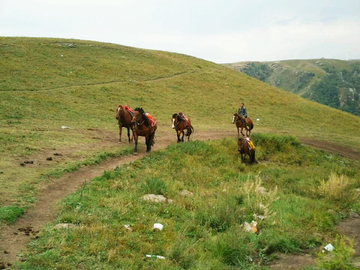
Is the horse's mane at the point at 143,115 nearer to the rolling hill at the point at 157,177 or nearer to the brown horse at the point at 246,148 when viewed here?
the rolling hill at the point at 157,177

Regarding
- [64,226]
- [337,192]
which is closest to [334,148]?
[337,192]

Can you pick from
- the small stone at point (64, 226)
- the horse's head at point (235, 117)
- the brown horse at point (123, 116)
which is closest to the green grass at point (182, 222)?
the small stone at point (64, 226)

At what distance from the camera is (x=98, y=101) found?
105 ft

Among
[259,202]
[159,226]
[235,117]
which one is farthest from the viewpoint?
[235,117]

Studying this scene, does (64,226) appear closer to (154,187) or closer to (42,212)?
(42,212)

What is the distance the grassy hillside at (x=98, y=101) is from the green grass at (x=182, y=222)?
238 cm

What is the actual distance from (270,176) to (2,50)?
3937 cm

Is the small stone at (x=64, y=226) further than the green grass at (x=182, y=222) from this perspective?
Yes

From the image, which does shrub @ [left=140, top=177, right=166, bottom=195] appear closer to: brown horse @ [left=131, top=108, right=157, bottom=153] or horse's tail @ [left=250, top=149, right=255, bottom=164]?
brown horse @ [left=131, top=108, right=157, bottom=153]

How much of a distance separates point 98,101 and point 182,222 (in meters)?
25.1

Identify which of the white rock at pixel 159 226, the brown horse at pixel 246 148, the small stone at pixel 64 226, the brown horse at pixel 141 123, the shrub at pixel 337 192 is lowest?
the shrub at pixel 337 192

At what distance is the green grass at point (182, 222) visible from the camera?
6.72m

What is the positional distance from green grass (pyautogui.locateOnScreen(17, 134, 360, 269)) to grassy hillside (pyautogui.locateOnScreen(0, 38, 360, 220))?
238 cm

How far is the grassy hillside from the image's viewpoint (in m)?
16.0
